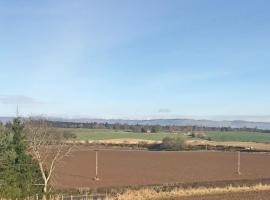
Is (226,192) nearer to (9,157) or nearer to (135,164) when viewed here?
(9,157)

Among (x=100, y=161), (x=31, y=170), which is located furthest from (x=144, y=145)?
(x=31, y=170)

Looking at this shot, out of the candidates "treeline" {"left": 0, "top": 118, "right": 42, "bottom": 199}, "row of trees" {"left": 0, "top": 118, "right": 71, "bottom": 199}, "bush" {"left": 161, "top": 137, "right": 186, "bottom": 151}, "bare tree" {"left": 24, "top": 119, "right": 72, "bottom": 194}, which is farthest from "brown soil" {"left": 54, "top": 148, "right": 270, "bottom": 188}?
"bush" {"left": 161, "top": 137, "right": 186, "bottom": 151}

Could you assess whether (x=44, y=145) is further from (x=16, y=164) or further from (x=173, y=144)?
(x=173, y=144)

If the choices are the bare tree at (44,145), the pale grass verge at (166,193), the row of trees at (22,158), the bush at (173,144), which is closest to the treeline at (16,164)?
the row of trees at (22,158)

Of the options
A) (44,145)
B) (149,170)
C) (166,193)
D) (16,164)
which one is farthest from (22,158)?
(149,170)

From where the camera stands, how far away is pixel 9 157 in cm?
2909

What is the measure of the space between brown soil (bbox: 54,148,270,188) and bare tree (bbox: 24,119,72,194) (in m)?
13.4

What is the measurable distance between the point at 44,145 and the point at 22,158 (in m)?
6.69

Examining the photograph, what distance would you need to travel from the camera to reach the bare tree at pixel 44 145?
1339 inches

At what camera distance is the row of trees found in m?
26.9

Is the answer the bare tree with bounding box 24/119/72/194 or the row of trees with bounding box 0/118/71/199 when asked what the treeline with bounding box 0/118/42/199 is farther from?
the bare tree with bounding box 24/119/72/194

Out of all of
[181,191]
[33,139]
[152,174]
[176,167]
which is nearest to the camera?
[33,139]

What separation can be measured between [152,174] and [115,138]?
3673 inches

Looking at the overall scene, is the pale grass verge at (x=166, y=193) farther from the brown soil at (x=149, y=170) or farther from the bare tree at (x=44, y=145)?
the brown soil at (x=149, y=170)
